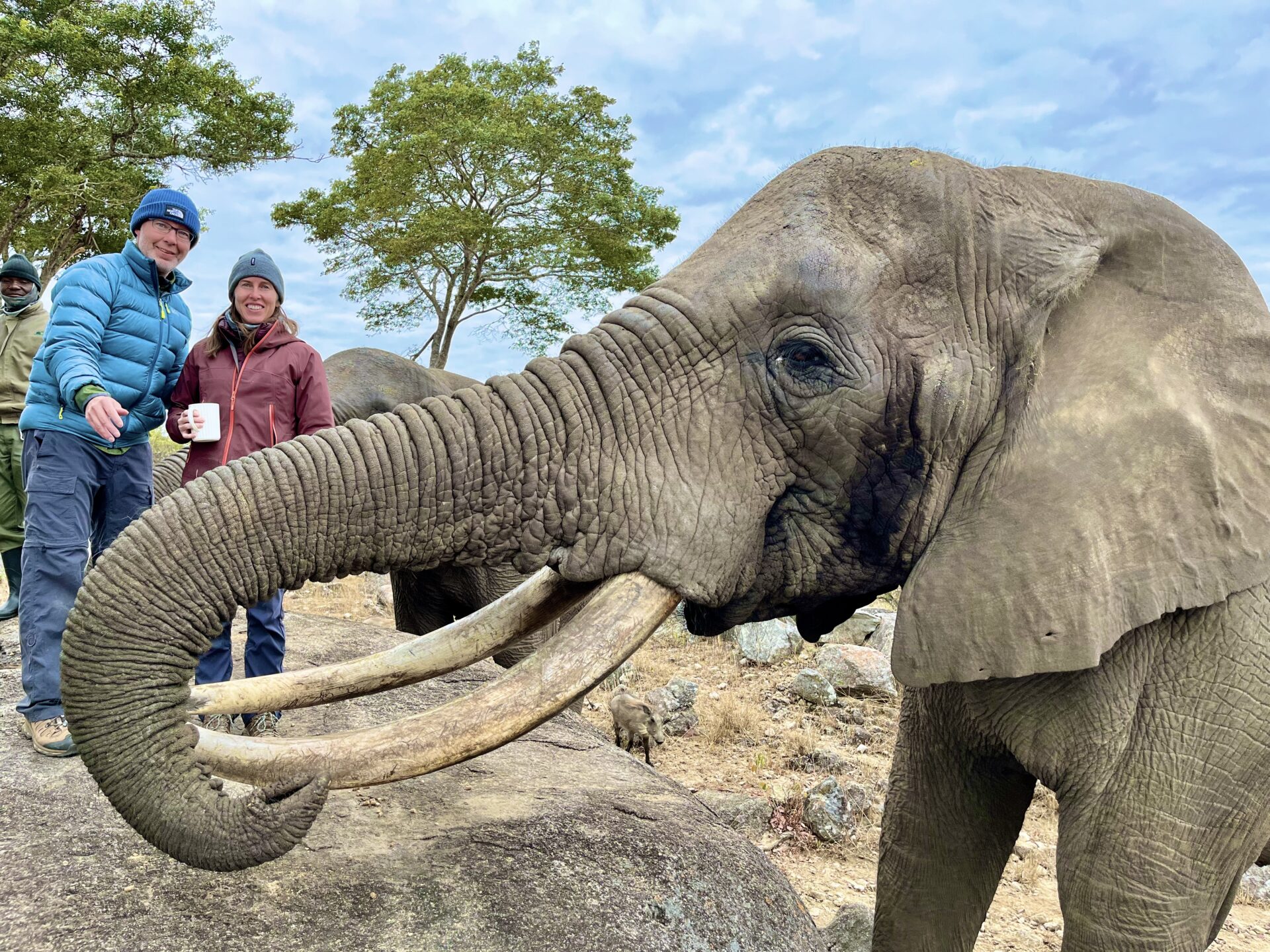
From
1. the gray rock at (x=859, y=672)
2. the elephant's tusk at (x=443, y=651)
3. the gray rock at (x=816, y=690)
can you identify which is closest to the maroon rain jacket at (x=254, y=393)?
the elephant's tusk at (x=443, y=651)

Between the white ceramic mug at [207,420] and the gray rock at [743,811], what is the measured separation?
3.30 meters

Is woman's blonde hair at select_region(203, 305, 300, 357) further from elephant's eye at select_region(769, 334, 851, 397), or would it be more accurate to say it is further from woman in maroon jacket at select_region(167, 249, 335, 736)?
elephant's eye at select_region(769, 334, 851, 397)

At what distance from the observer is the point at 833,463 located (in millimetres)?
2650

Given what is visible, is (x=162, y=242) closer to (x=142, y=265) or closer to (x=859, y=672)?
(x=142, y=265)

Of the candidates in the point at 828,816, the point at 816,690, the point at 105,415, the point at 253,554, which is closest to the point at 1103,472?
the point at 253,554

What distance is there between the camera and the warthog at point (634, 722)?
6.85 m

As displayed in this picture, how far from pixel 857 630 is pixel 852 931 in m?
5.58

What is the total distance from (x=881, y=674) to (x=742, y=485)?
251 inches

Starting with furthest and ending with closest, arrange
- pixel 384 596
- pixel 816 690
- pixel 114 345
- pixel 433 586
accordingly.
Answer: pixel 384 596 → pixel 816 690 → pixel 433 586 → pixel 114 345

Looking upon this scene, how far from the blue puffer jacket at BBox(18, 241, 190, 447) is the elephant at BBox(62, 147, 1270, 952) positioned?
223cm

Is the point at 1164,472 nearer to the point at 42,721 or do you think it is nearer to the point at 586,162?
the point at 42,721

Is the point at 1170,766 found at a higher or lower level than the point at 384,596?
higher

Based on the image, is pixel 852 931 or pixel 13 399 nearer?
pixel 852 931

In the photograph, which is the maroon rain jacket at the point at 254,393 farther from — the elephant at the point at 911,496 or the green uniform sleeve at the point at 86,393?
the elephant at the point at 911,496
